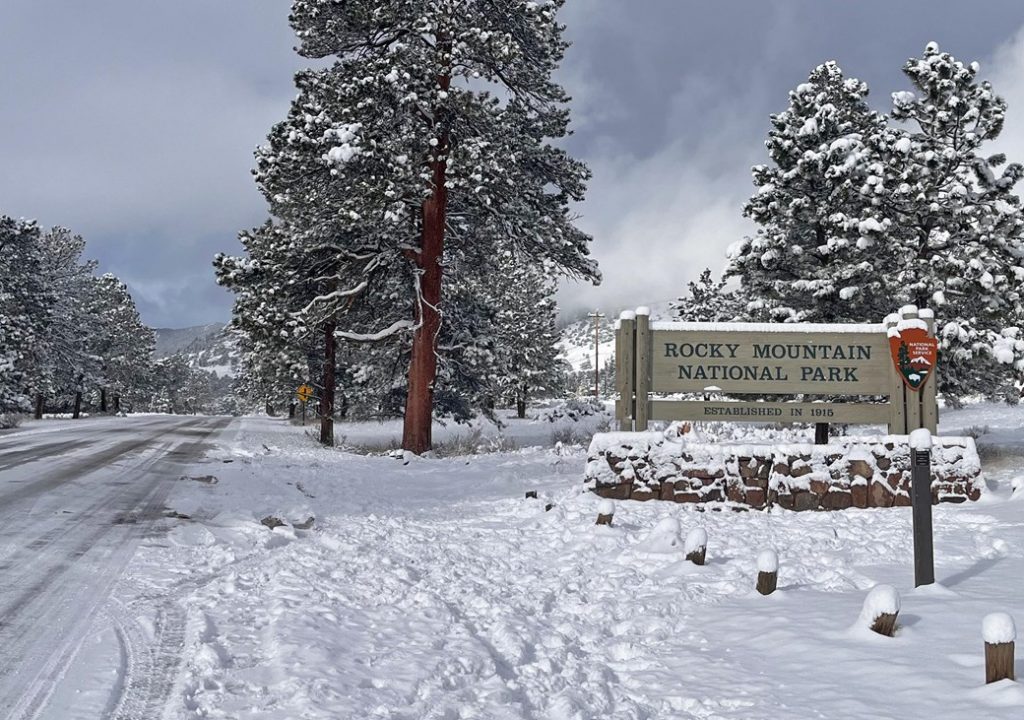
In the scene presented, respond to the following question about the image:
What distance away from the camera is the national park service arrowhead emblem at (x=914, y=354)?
888 cm

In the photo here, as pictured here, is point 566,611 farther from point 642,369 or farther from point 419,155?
point 419,155

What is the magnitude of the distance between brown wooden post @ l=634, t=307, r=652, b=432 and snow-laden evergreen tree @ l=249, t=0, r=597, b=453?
5907mm

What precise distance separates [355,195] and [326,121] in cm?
199

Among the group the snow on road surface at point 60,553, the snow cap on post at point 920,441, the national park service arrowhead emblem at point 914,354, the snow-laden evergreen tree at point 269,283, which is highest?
the snow-laden evergreen tree at point 269,283

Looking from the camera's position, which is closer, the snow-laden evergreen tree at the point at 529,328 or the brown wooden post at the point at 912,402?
the brown wooden post at the point at 912,402

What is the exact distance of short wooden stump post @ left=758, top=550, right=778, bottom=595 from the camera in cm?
513

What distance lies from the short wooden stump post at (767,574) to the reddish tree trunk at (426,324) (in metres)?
11.5

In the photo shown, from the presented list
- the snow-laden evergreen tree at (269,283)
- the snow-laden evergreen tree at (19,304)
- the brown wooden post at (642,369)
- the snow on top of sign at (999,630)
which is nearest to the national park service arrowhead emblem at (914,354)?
the brown wooden post at (642,369)

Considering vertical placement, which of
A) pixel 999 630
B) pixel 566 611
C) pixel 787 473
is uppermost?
pixel 787 473

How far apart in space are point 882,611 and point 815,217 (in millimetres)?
13666

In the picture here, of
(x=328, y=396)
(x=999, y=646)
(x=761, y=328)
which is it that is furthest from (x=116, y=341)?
(x=999, y=646)

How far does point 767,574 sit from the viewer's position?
5133 millimetres

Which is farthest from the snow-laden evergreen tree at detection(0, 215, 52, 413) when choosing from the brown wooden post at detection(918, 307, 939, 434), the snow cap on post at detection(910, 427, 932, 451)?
the snow cap on post at detection(910, 427, 932, 451)

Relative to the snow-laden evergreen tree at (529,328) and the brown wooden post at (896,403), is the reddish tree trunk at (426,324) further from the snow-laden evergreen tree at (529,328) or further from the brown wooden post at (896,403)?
the snow-laden evergreen tree at (529,328)
